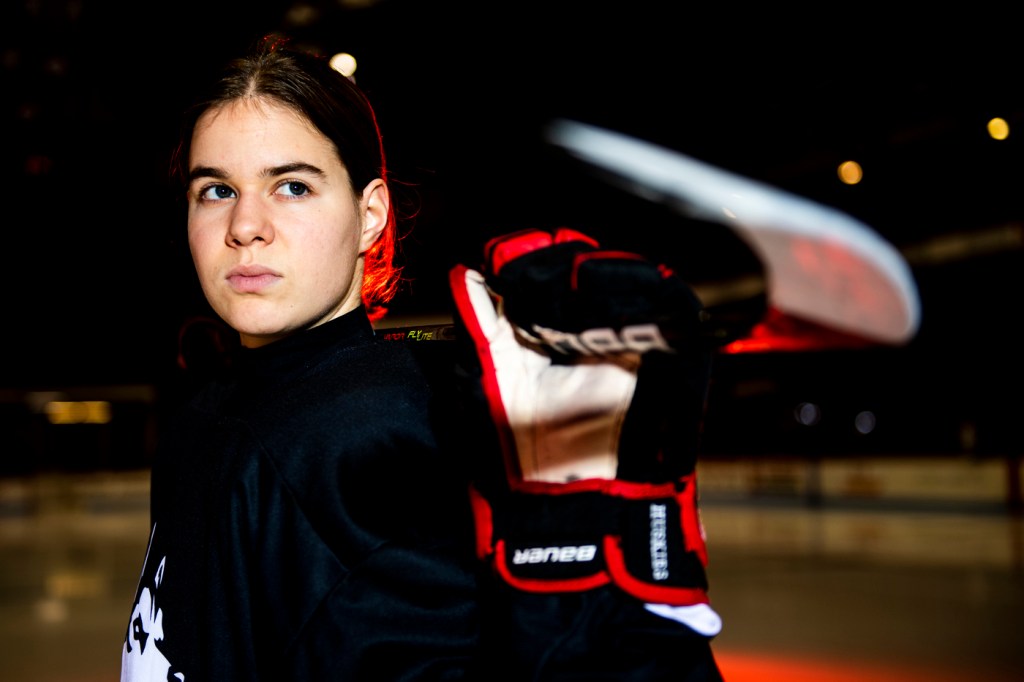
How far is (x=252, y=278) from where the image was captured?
38.8 inches

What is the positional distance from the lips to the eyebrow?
0.32 ft

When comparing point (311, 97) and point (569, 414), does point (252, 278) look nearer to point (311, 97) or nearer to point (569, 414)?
point (311, 97)

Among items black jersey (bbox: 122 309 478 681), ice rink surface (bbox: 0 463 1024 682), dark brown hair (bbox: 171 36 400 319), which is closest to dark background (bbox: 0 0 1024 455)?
dark brown hair (bbox: 171 36 400 319)

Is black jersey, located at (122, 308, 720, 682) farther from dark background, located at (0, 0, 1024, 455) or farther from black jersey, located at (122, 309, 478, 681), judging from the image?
dark background, located at (0, 0, 1024, 455)

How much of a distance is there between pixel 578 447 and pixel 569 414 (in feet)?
0.08

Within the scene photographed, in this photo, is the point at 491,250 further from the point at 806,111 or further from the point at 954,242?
the point at 954,242

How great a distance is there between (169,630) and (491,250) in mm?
538

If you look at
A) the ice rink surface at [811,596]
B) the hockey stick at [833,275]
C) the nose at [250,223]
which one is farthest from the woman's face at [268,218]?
the ice rink surface at [811,596]

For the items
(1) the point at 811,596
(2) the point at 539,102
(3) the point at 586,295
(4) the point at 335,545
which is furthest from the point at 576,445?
(2) the point at 539,102

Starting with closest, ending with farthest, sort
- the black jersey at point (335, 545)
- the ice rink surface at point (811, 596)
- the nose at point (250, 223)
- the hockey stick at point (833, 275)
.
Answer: the hockey stick at point (833, 275) < the black jersey at point (335, 545) < the nose at point (250, 223) < the ice rink surface at point (811, 596)

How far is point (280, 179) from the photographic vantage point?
3.24 feet

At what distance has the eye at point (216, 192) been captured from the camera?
1.02 m

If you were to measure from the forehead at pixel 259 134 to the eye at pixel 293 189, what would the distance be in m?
0.03

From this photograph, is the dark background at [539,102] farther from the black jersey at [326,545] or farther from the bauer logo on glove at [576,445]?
the bauer logo on glove at [576,445]
